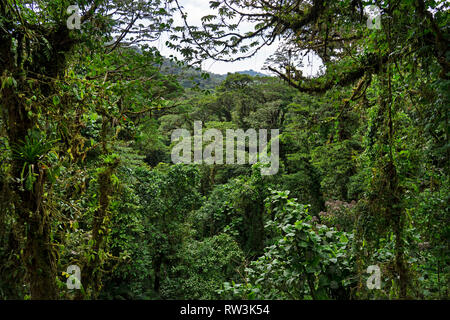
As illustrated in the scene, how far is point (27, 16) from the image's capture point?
1810 mm

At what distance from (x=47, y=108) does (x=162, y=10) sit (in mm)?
1413

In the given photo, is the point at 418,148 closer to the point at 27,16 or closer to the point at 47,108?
the point at 47,108

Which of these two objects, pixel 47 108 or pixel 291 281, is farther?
pixel 291 281

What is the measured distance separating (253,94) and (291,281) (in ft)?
47.5

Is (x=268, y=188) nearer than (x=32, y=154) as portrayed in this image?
No

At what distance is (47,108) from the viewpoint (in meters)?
1.81

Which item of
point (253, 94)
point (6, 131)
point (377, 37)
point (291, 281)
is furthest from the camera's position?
point (253, 94)

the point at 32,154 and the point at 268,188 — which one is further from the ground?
the point at 32,154
